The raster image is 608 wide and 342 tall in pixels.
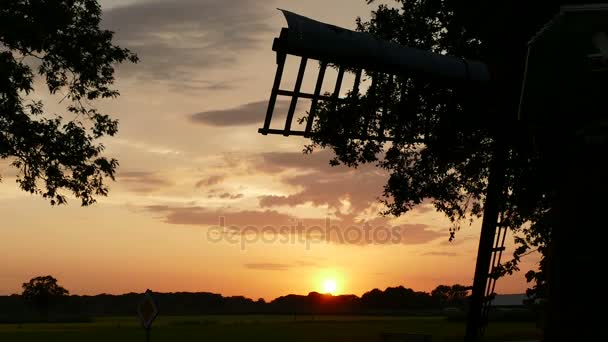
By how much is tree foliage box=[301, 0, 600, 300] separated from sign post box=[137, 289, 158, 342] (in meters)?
5.36

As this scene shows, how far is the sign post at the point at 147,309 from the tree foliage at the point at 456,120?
5.36m

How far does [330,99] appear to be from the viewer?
44.0ft

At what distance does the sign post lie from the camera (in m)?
17.7

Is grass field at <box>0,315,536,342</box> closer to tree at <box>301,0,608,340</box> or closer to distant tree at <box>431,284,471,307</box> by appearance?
tree at <box>301,0,608,340</box>

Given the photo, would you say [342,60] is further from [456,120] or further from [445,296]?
[445,296]

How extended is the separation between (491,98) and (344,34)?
3.64 metres

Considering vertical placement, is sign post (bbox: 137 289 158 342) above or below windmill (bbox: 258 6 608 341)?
below

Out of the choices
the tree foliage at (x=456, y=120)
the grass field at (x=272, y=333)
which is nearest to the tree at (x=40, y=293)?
the grass field at (x=272, y=333)

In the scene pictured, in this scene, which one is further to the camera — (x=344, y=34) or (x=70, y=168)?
(x=70, y=168)

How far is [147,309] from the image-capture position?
59.1 ft

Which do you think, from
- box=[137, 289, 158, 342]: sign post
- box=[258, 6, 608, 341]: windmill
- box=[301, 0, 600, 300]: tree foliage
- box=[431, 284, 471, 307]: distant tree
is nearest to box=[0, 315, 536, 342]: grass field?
box=[301, 0, 600, 300]: tree foliage

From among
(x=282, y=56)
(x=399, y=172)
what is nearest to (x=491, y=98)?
(x=282, y=56)

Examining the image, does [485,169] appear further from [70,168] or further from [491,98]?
[70,168]

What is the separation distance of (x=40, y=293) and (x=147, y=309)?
13192 centimetres
